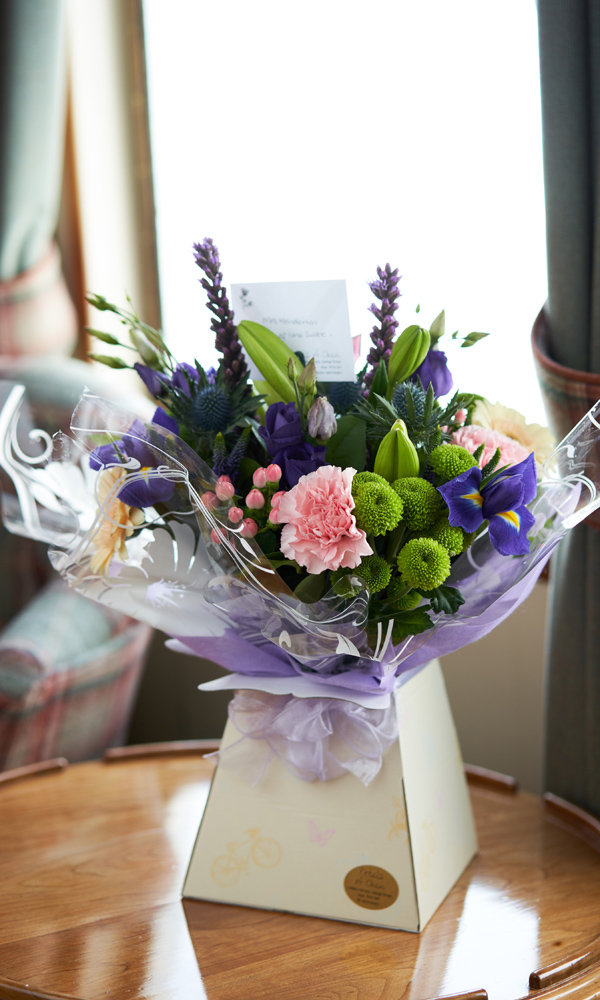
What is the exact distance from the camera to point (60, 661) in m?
1.45

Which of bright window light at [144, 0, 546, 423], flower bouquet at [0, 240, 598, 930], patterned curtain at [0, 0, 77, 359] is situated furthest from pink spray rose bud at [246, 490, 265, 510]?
patterned curtain at [0, 0, 77, 359]

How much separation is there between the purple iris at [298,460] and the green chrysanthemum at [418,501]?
0.07 metres

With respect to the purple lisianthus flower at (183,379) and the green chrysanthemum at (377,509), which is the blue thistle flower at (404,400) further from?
the purple lisianthus flower at (183,379)

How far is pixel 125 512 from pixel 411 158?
1009mm

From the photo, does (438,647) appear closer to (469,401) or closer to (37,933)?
(469,401)

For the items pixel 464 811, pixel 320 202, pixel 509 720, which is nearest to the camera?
pixel 464 811

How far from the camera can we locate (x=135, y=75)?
193cm

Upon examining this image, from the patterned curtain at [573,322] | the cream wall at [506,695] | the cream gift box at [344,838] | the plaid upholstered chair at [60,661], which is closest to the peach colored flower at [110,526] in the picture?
the cream gift box at [344,838]

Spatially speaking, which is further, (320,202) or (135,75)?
(135,75)

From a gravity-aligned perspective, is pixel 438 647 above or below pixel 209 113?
below

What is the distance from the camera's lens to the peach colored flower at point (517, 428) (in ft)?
2.60

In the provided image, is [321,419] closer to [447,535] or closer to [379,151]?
[447,535]

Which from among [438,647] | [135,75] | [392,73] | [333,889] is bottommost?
[333,889]

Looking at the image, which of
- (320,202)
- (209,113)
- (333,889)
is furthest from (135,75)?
(333,889)
